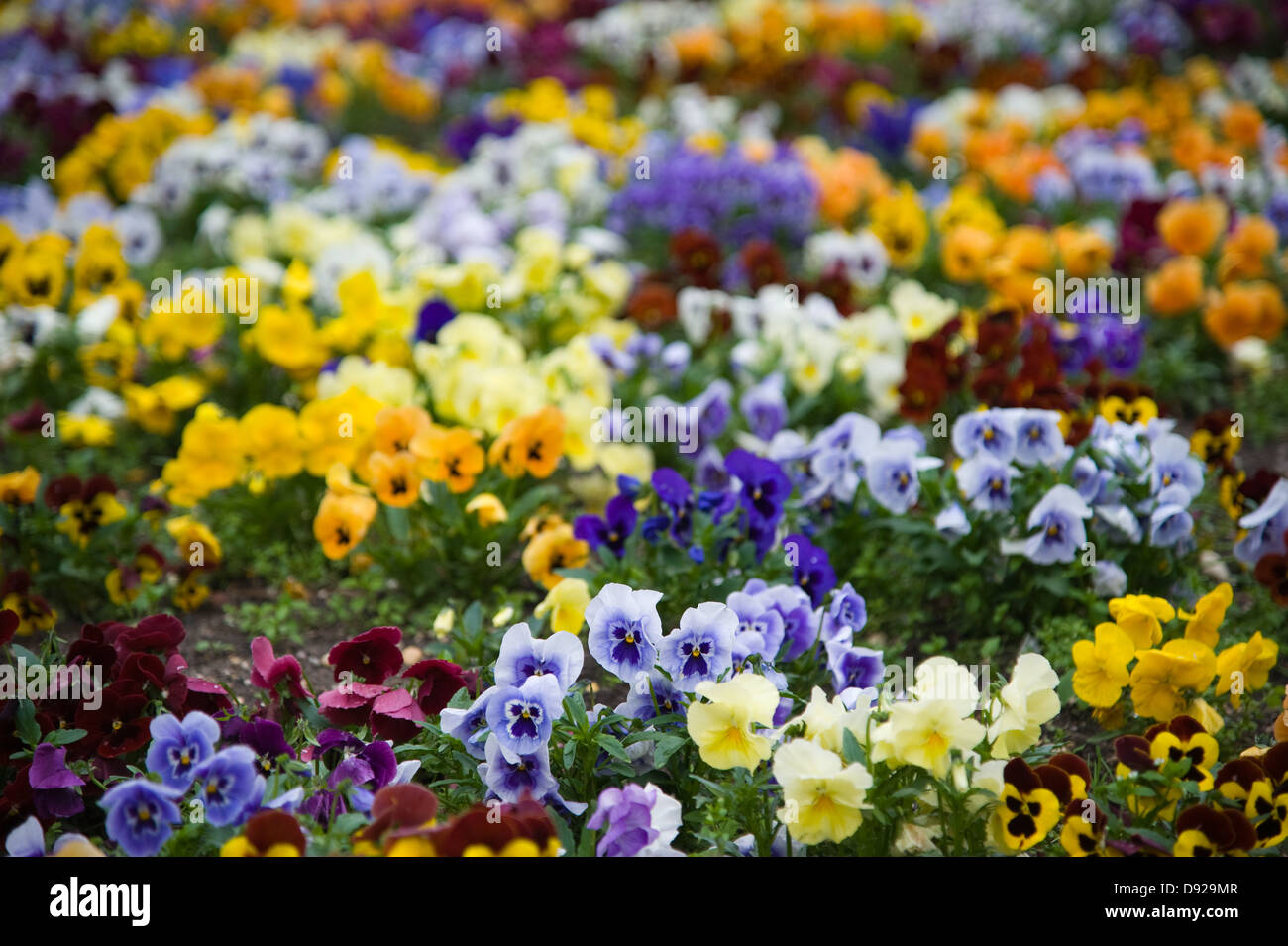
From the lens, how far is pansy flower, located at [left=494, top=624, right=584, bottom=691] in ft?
7.51

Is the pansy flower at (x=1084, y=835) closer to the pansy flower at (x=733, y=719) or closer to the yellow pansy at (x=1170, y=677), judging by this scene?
the yellow pansy at (x=1170, y=677)

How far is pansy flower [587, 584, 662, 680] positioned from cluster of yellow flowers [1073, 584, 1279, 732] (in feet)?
3.07

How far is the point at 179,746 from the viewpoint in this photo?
2160mm

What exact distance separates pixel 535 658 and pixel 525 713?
0.14m

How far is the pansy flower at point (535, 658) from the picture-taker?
2289mm

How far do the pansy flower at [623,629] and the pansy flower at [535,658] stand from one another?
0.21 ft

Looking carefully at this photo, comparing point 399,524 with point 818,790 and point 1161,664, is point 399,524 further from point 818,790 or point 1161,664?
point 1161,664

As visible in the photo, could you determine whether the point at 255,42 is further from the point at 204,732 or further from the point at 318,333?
the point at 204,732

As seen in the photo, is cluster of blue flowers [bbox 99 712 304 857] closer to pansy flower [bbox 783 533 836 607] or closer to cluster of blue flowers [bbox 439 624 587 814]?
cluster of blue flowers [bbox 439 624 587 814]

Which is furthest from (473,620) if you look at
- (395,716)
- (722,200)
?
(722,200)

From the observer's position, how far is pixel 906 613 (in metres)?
3.31
